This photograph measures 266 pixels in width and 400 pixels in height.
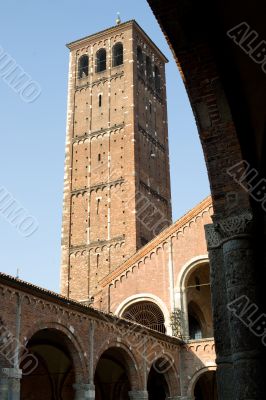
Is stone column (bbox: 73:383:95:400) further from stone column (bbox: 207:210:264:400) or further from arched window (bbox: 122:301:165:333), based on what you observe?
stone column (bbox: 207:210:264:400)

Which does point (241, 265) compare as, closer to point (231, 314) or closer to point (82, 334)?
point (231, 314)

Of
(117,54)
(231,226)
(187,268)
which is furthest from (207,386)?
(117,54)

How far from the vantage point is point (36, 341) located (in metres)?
16.2

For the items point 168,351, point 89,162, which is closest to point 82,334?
point 168,351

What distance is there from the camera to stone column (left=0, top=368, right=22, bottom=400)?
1184 centimetres

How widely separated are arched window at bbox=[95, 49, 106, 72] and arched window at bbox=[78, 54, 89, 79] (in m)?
0.77

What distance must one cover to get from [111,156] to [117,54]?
22.4ft

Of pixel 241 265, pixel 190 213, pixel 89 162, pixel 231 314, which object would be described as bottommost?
pixel 231 314

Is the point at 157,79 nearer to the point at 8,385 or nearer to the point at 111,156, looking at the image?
the point at 111,156

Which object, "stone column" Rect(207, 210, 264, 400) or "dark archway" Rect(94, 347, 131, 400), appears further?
"dark archway" Rect(94, 347, 131, 400)

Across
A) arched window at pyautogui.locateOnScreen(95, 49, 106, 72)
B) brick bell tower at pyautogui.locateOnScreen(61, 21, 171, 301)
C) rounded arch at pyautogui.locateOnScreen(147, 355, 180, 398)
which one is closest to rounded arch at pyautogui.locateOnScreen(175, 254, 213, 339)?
rounded arch at pyautogui.locateOnScreen(147, 355, 180, 398)

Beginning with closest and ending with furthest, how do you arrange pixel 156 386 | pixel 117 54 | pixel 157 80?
1. pixel 156 386
2. pixel 117 54
3. pixel 157 80

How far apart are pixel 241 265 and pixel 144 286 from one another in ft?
60.0

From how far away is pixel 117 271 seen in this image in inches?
910
